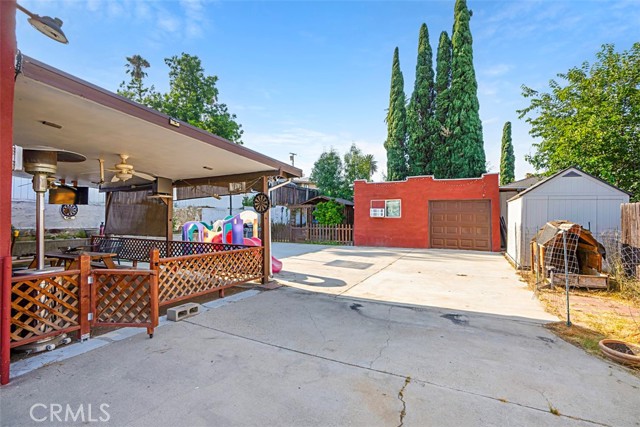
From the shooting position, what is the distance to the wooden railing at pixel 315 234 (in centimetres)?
1485

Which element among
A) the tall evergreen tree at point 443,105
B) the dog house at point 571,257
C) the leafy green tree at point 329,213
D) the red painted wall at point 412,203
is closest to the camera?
the dog house at point 571,257

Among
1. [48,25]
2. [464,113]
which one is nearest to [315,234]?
[464,113]

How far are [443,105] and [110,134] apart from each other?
19.7 metres

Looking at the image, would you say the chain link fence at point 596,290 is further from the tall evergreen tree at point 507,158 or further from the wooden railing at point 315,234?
the tall evergreen tree at point 507,158

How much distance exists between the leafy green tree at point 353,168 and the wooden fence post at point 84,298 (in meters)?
18.3

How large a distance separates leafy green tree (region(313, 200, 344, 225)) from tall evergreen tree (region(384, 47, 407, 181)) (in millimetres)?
6252

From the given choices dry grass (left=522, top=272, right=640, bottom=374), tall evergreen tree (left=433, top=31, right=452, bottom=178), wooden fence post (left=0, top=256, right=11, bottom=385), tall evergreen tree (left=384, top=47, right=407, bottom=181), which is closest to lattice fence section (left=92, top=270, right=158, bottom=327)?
wooden fence post (left=0, top=256, right=11, bottom=385)

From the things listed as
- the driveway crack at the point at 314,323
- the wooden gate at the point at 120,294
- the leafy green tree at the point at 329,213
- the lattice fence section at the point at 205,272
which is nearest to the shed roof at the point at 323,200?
the leafy green tree at the point at 329,213

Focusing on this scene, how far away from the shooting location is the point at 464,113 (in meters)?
18.1

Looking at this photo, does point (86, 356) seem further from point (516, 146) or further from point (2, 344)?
point (516, 146)

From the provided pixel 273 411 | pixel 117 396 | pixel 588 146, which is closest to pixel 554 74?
pixel 588 146

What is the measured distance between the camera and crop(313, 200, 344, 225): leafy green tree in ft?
50.0

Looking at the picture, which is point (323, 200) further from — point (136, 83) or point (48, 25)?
point (136, 83)

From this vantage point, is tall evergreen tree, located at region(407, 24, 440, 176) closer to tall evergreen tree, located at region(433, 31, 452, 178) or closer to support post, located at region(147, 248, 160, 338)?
tall evergreen tree, located at region(433, 31, 452, 178)
